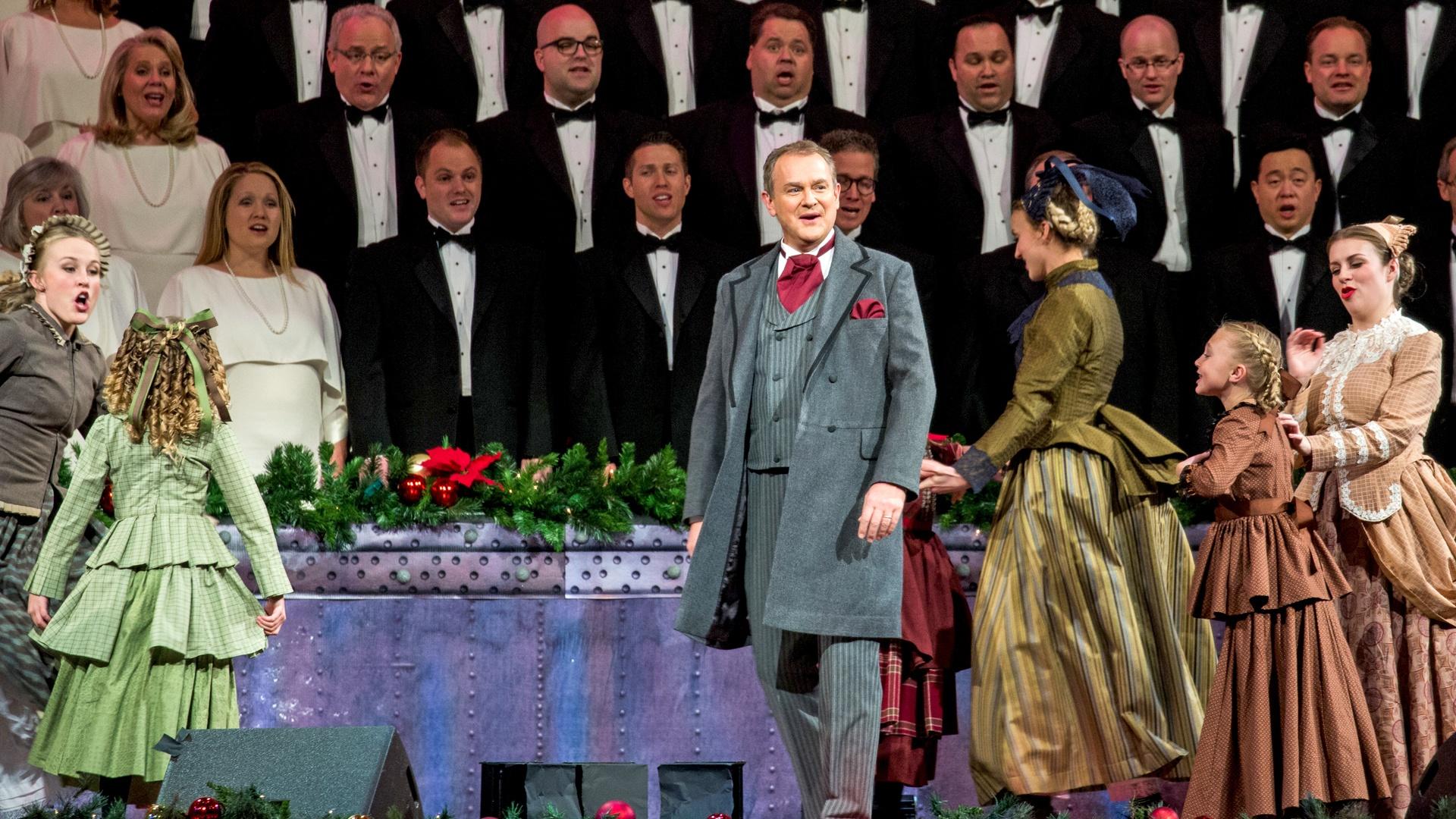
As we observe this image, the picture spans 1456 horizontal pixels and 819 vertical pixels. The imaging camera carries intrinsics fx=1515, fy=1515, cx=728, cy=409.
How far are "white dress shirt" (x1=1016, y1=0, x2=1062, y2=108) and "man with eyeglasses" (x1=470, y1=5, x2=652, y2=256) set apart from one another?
1.68 meters

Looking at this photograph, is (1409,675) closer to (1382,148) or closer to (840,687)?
(840,687)

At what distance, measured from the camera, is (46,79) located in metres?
6.30

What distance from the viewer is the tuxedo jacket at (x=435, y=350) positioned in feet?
20.7

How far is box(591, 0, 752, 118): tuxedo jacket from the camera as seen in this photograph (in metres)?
6.69

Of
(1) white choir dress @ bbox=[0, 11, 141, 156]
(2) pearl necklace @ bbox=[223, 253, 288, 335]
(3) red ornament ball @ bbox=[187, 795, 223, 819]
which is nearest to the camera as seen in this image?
(3) red ornament ball @ bbox=[187, 795, 223, 819]

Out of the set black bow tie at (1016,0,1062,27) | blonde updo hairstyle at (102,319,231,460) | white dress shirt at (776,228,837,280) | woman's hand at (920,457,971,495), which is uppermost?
black bow tie at (1016,0,1062,27)

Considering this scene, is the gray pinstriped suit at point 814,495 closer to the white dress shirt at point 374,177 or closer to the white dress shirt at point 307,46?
the white dress shirt at point 374,177

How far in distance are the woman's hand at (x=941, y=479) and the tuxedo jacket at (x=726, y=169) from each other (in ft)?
9.11

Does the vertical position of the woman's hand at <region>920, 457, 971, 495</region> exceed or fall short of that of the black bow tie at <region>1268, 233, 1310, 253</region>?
Answer: it falls short

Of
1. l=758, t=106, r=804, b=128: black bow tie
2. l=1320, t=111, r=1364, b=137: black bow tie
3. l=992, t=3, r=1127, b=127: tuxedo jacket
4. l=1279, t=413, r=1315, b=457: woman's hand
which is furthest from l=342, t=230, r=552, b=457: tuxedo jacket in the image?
l=1320, t=111, r=1364, b=137: black bow tie

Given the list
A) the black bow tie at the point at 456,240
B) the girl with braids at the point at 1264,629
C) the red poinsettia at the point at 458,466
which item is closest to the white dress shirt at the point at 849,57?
the black bow tie at the point at 456,240

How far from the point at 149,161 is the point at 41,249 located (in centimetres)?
202

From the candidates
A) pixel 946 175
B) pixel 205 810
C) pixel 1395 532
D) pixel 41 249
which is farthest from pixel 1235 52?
pixel 205 810

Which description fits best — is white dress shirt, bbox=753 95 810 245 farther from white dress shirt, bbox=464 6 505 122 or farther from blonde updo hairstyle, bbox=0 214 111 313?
blonde updo hairstyle, bbox=0 214 111 313
